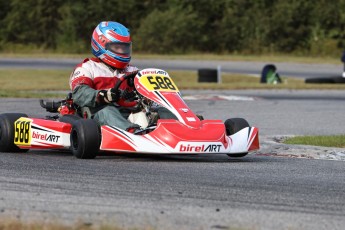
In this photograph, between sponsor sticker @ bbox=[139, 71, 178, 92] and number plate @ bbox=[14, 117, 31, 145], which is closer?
sponsor sticker @ bbox=[139, 71, 178, 92]

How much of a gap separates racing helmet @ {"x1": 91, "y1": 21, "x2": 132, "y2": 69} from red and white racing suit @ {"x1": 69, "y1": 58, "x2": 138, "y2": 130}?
0.33 feet

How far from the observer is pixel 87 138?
31.7 ft

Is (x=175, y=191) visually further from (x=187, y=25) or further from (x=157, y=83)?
(x=187, y=25)

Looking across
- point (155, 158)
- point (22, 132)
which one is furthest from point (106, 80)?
point (155, 158)

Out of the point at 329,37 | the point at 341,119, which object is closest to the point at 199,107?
the point at 341,119

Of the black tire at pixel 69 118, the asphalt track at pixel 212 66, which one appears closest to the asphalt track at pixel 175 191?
the black tire at pixel 69 118

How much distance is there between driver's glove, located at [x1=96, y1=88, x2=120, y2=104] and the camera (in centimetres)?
1038

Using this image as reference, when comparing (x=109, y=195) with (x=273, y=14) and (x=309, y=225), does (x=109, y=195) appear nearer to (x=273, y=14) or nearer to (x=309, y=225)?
(x=309, y=225)

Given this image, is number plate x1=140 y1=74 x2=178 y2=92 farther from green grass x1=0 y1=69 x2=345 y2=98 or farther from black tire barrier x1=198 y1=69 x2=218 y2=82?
black tire barrier x1=198 y1=69 x2=218 y2=82

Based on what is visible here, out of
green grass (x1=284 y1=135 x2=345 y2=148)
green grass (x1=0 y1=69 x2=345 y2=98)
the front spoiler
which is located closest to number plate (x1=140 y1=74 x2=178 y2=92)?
the front spoiler

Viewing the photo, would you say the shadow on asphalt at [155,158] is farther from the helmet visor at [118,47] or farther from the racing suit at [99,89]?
the helmet visor at [118,47]

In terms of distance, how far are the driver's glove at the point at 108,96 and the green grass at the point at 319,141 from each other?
2.51m

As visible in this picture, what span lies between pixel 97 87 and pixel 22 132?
94 cm

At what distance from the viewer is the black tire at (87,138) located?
968 cm
